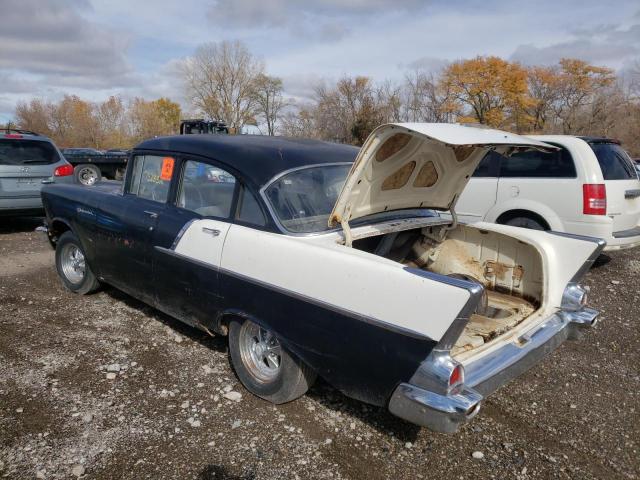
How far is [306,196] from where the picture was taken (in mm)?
3166

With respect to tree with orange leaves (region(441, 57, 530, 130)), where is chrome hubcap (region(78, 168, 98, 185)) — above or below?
below

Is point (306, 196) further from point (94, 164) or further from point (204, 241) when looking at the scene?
point (94, 164)

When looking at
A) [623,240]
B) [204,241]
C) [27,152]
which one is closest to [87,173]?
[27,152]

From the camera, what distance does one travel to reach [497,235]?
11.6 ft

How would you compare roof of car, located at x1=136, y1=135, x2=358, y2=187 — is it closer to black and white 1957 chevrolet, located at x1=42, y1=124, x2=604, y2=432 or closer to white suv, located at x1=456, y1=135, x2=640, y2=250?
black and white 1957 chevrolet, located at x1=42, y1=124, x2=604, y2=432

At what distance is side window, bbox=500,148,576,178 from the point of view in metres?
5.74

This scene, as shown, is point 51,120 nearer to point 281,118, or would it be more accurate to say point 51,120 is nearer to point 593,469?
point 281,118

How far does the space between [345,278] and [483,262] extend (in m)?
1.64

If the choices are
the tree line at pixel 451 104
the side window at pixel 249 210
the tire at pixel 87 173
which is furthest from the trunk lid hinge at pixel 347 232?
the tree line at pixel 451 104

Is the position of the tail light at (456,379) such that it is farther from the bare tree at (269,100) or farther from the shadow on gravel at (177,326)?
the bare tree at (269,100)

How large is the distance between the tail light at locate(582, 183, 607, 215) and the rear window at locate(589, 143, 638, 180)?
0.21 m

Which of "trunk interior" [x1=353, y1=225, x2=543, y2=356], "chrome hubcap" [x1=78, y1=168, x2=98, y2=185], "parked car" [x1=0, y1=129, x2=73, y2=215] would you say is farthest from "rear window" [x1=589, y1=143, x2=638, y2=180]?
"chrome hubcap" [x1=78, y1=168, x2=98, y2=185]

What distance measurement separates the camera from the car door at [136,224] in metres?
3.71

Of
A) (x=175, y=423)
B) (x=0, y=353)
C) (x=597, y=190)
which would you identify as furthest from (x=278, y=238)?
(x=597, y=190)
